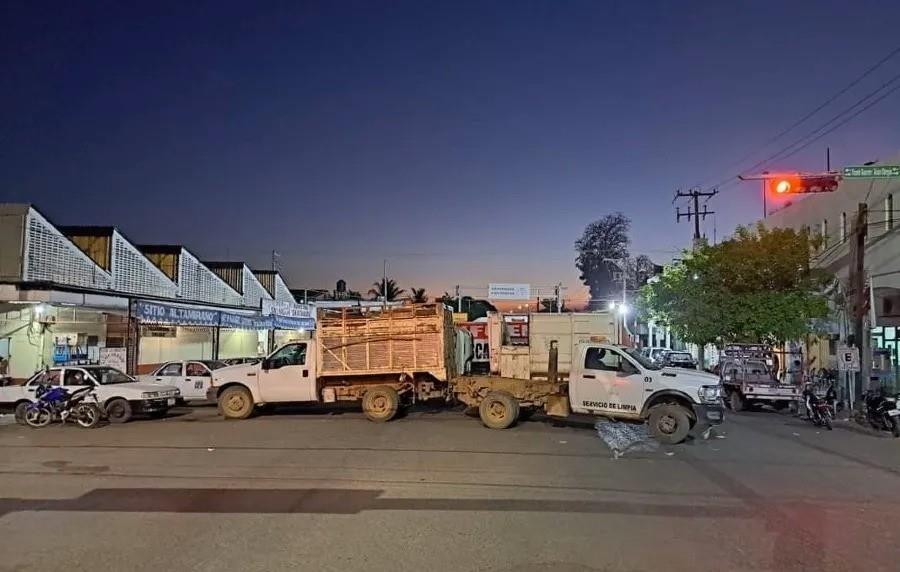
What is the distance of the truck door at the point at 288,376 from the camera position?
18.7 m

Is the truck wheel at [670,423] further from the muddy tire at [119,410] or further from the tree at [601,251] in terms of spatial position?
the tree at [601,251]

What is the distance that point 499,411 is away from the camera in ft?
53.8

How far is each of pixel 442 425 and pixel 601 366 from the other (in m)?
3.93

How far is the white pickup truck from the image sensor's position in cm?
1453

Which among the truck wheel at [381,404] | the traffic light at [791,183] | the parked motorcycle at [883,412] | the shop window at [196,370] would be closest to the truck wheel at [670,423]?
the traffic light at [791,183]

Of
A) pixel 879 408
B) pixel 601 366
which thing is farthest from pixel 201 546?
pixel 879 408

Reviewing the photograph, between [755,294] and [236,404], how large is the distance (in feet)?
67.5

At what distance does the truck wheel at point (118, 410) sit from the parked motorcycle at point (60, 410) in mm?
897

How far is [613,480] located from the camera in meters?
10.1

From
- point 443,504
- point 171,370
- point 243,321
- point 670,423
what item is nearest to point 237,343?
point 243,321

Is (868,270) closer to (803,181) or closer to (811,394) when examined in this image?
(811,394)

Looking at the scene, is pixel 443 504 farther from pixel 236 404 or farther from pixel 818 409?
pixel 818 409

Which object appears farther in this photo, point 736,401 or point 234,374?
point 736,401

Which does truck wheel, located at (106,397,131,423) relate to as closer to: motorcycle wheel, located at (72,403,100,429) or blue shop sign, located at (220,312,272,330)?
motorcycle wheel, located at (72,403,100,429)
